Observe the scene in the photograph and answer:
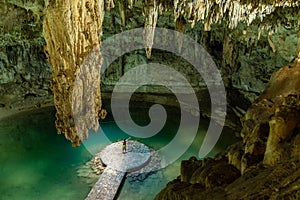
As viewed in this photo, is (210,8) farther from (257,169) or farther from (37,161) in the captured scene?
(37,161)

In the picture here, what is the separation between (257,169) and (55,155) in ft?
23.3

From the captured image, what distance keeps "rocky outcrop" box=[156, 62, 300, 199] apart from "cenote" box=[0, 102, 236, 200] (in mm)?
3792

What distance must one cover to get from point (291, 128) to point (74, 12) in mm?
2823

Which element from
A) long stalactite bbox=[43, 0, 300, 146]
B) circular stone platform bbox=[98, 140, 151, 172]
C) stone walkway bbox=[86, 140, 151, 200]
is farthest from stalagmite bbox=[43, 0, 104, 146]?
circular stone platform bbox=[98, 140, 151, 172]

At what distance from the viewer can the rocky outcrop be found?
228cm

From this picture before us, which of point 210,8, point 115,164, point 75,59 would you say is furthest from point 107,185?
point 210,8

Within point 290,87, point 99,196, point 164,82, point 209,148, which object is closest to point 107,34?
point 164,82

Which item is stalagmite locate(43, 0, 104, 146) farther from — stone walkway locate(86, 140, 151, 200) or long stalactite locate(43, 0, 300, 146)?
stone walkway locate(86, 140, 151, 200)

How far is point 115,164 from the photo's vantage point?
27.7 feet

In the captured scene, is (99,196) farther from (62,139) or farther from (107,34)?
(107,34)

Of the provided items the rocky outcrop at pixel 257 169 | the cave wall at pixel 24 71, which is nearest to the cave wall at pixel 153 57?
the cave wall at pixel 24 71

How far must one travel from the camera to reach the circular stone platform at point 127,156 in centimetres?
830

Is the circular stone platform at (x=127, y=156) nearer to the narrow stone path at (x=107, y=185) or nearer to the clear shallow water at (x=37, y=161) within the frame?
the narrow stone path at (x=107, y=185)

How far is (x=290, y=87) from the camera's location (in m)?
5.67
